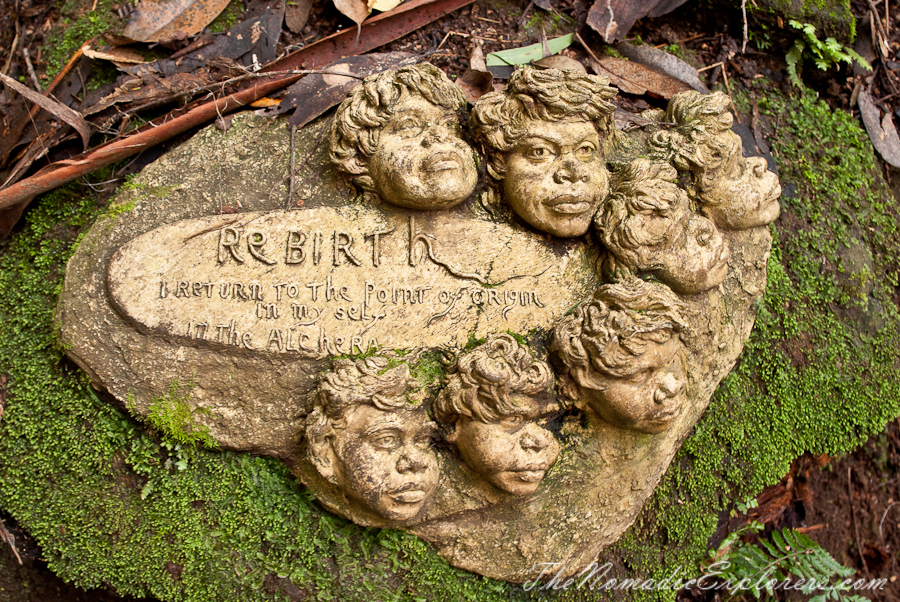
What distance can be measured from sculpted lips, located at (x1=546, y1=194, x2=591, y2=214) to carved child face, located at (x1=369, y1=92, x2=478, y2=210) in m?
0.35

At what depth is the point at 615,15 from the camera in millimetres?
3908

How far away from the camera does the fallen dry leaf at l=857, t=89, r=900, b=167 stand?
4418 millimetres

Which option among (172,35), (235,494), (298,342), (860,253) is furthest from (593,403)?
(172,35)

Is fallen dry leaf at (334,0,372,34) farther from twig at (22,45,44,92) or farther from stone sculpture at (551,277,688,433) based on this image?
stone sculpture at (551,277,688,433)

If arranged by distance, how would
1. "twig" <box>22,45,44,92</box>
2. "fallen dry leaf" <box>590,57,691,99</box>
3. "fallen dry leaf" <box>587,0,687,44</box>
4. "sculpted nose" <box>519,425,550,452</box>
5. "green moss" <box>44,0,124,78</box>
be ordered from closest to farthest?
"sculpted nose" <box>519,425,550,452</box> → "twig" <box>22,45,44,92</box> → "green moss" <box>44,0,124,78</box> → "fallen dry leaf" <box>590,57,691,99</box> → "fallen dry leaf" <box>587,0,687,44</box>

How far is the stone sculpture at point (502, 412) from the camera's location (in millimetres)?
2619

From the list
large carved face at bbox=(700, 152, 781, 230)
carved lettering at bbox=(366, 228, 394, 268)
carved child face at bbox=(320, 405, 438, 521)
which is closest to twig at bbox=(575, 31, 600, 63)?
large carved face at bbox=(700, 152, 781, 230)

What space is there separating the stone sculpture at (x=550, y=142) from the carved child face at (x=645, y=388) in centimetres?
63

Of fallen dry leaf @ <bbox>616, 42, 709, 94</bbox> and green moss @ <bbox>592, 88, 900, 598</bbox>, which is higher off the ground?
fallen dry leaf @ <bbox>616, 42, 709, 94</bbox>

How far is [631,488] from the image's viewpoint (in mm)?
3139

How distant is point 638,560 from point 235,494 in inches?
80.9

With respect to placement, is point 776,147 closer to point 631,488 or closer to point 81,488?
point 631,488

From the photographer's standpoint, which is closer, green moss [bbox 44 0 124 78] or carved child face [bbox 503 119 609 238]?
carved child face [bbox 503 119 609 238]

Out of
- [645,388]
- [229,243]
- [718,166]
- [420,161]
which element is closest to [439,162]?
[420,161]
